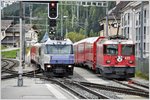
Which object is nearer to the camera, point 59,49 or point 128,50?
point 128,50

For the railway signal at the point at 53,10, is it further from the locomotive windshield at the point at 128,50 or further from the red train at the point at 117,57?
the locomotive windshield at the point at 128,50

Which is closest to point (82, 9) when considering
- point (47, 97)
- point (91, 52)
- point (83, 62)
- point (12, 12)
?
point (12, 12)

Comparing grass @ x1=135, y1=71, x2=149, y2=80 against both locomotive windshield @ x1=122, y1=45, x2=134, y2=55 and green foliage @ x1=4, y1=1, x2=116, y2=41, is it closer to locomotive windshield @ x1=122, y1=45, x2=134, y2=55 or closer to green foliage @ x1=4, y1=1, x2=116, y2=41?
locomotive windshield @ x1=122, y1=45, x2=134, y2=55

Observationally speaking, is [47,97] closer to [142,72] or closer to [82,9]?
[142,72]

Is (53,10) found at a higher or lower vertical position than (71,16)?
lower

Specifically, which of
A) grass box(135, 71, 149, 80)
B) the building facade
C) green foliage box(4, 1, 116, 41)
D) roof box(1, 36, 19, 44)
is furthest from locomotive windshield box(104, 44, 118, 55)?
green foliage box(4, 1, 116, 41)

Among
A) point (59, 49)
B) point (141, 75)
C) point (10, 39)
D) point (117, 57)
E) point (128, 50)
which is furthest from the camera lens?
point (10, 39)

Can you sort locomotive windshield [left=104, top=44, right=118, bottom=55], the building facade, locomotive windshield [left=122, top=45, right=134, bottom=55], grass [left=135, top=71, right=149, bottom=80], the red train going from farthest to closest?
the building facade
grass [left=135, top=71, right=149, bottom=80]
locomotive windshield [left=122, top=45, right=134, bottom=55]
locomotive windshield [left=104, top=44, right=118, bottom=55]
the red train

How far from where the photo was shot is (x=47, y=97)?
57.8 ft

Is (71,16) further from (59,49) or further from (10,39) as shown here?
(59,49)

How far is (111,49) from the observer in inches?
1173

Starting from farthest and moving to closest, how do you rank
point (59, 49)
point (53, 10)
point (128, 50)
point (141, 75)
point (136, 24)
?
point (136, 24) → point (141, 75) → point (59, 49) → point (128, 50) → point (53, 10)

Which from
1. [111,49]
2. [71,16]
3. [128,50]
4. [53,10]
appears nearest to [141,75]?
[128,50]

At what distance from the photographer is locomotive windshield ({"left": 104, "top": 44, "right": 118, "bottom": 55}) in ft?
97.1
